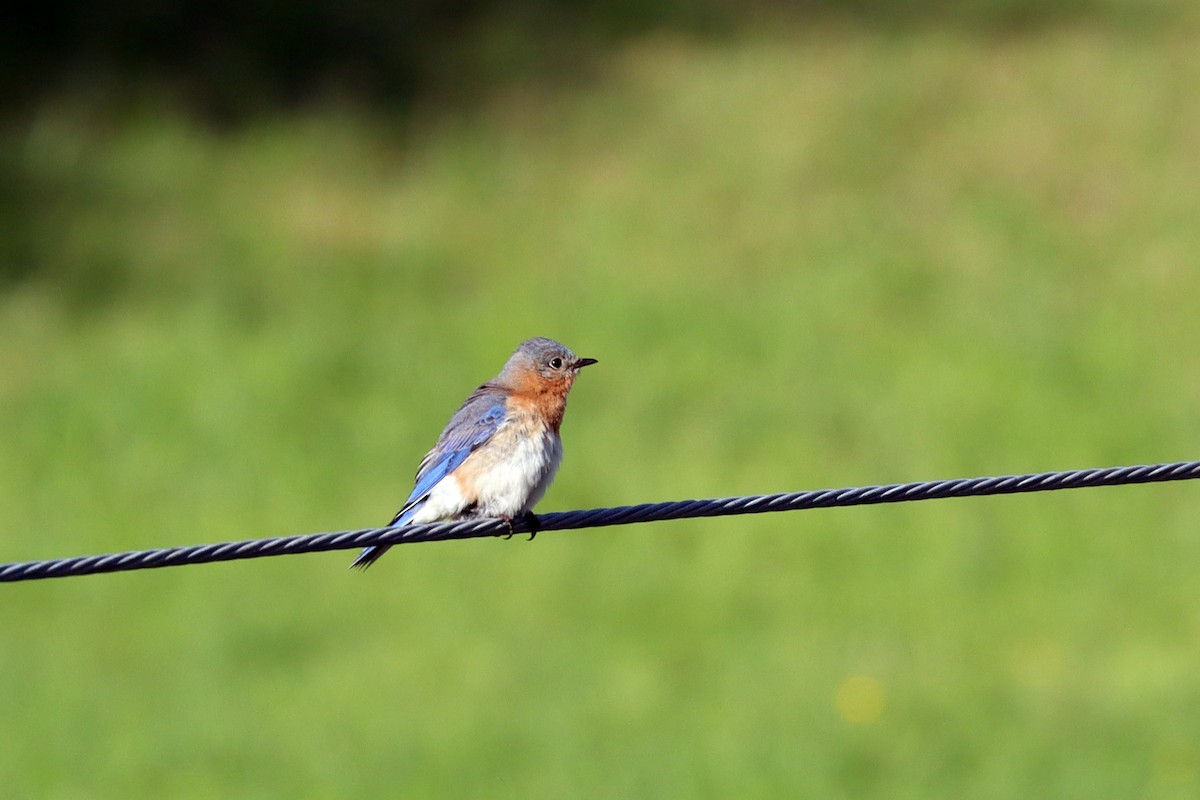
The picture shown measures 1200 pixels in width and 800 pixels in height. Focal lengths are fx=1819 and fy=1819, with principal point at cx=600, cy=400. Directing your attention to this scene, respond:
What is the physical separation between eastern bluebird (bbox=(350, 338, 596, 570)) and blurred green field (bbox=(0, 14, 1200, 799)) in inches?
109

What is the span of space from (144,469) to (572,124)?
19.6 ft

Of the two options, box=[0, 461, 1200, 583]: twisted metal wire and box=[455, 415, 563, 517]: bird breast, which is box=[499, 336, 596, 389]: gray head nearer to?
box=[455, 415, 563, 517]: bird breast

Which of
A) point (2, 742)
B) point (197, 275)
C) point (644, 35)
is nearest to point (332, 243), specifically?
point (197, 275)

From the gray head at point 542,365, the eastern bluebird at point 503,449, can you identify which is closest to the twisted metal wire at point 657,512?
the eastern bluebird at point 503,449

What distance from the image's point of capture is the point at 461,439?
6895 millimetres

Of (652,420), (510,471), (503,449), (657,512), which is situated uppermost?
(652,420)

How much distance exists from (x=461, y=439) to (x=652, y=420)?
6.61 metres

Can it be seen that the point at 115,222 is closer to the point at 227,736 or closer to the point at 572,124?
the point at 572,124

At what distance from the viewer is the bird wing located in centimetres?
682

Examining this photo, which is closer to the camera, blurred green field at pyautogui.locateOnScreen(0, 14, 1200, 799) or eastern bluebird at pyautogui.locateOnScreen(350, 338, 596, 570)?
eastern bluebird at pyautogui.locateOnScreen(350, 338, 596, 570)

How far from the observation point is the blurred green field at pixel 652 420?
32.1 ft

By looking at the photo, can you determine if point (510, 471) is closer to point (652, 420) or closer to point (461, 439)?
point (461, 439)

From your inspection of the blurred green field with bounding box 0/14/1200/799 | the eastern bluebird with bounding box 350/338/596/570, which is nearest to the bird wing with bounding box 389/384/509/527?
the eastern bluebird with bounding box 350/338/596/570

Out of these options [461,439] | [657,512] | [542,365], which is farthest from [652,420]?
[657,512]
